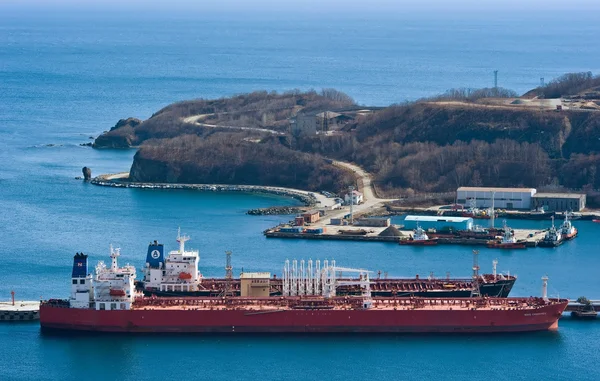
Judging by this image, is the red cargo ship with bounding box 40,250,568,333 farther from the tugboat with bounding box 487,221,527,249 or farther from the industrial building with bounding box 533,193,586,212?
the industrial building with bounding box 533,193,586,212

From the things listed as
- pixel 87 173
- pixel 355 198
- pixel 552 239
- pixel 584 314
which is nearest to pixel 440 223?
pixel 552 239

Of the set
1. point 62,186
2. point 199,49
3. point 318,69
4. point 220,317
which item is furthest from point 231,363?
point 199,49

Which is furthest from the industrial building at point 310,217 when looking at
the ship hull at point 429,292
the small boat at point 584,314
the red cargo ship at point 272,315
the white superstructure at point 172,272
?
the small boat at point 584,314

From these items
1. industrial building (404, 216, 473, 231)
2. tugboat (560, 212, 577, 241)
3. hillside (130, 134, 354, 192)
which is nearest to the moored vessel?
tugboat (560, 212, 577, 241)

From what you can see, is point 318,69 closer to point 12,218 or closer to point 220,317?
point 12,218

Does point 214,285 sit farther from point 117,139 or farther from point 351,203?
point 117,139

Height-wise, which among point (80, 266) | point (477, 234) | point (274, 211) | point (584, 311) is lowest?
point (584, 311)

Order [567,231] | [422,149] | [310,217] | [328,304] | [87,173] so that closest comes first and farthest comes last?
[328,304]
[567,231]
[310,217]
[87,173]
[422,149]
